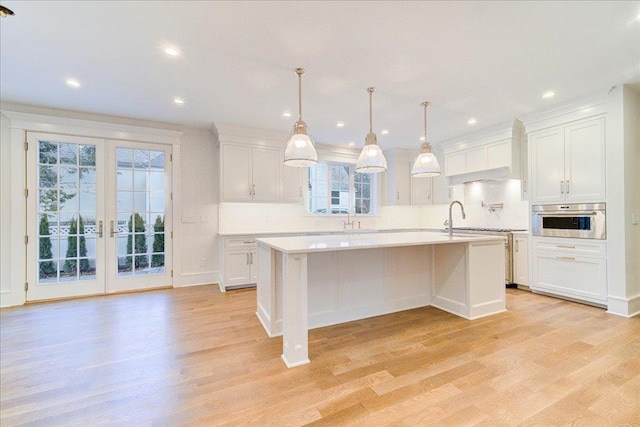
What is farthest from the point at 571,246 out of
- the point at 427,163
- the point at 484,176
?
the point at 427,163

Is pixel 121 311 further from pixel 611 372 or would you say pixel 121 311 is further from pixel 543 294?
pixel 543 294

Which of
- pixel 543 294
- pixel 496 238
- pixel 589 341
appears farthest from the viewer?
pixel 543 294

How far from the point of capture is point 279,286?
2723 millimetres

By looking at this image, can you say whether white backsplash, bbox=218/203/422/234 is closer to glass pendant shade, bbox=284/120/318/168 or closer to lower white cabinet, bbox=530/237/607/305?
glass pendant shade, bbox=284/120/318/168

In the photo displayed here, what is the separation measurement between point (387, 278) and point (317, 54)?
7.99 feet

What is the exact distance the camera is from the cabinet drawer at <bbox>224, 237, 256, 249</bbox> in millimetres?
4488

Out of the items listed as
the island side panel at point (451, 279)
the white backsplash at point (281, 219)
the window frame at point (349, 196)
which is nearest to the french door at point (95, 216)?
the white backsplash at point (281, 219)

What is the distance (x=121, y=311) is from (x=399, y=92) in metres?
4.27

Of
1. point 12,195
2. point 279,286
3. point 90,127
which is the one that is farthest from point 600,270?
point 12,195

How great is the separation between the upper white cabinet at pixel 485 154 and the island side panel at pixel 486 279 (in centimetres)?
193

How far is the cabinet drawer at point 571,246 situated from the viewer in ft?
11.3

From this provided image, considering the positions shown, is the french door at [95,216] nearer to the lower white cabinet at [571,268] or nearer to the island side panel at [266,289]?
the island side panel at [266,289]

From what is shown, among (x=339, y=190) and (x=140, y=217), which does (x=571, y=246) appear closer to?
(x=339, y=190)

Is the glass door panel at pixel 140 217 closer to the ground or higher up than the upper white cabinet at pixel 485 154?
closer to the ground
